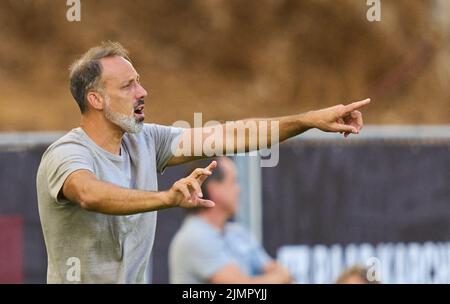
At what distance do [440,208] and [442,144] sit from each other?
2.03ft

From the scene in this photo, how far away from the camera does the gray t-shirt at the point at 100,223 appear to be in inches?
257

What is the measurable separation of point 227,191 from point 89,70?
10.8ft

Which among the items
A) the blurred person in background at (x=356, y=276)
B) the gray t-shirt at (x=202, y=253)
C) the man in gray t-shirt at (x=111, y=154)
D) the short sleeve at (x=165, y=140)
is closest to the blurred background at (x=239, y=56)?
the gray t-shirt at (x=202, y=253)

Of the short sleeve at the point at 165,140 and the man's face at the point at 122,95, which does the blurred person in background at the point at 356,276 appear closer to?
the short sleeve at the point at 165,140

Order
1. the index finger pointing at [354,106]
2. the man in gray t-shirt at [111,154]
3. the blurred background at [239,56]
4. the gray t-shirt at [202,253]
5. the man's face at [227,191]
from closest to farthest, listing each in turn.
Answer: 1. the index finger pointing at [354,106]
2. the man in gray t-shirt at [111,154]
3. the gray t-shirt at [202,253]
4. the man's face at [227,191]
5. the blurred background at [239,56]

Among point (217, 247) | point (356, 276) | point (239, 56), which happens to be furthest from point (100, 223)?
point (239, 56)

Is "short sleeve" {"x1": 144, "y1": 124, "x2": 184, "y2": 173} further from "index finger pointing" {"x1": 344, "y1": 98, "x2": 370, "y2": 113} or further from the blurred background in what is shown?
the blurred background

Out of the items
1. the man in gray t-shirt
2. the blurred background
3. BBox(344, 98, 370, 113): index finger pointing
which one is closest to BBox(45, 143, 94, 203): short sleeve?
the man in gray t-shirt

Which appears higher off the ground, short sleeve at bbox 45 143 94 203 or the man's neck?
the man's neck

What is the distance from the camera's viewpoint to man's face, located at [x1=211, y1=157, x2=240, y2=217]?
9.59 m

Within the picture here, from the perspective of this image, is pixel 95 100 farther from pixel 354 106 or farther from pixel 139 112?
pixel 354 106

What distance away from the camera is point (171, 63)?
2153 centimetres

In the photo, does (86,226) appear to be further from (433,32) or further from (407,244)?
(433,32)

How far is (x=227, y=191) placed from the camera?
972 centimetres
